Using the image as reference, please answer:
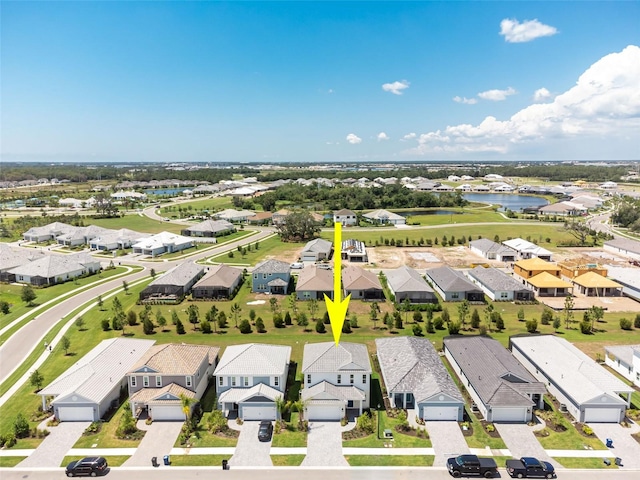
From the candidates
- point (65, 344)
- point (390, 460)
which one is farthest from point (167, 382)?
point (390, 460)

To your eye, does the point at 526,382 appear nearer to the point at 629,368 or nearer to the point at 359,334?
the point at 629,368

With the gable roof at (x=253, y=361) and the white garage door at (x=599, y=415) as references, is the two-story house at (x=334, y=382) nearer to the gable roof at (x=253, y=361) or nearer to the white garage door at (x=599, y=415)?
the gable roof at (x=253, y=361)

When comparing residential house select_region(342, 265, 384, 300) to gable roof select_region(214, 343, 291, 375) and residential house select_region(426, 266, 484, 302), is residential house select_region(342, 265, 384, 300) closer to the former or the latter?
residential house select_region(426, 266, 484, 302)

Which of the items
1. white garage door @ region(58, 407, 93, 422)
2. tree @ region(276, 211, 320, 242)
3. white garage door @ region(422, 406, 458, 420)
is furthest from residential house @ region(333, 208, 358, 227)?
white garage door @ region(58, 407, 93, 422)

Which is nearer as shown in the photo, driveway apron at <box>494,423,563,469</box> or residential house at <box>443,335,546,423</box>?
driveway apron at <box>494,423,563,469</box>

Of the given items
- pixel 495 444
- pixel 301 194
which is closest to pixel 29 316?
pixel 495 444

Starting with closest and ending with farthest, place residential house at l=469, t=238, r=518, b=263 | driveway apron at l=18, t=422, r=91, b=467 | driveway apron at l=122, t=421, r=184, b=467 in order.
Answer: driveway apron at l=18, t=422, r=91, b=467 → driveway apron at l=122, t=421, r=184, b=467 → residential house at l=469, t=238, r=518, b=263

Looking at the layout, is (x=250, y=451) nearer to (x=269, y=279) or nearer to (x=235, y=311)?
(x=235, y=311)

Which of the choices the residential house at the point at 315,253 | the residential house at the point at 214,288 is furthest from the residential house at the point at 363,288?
the residential house at the point at 315,253
